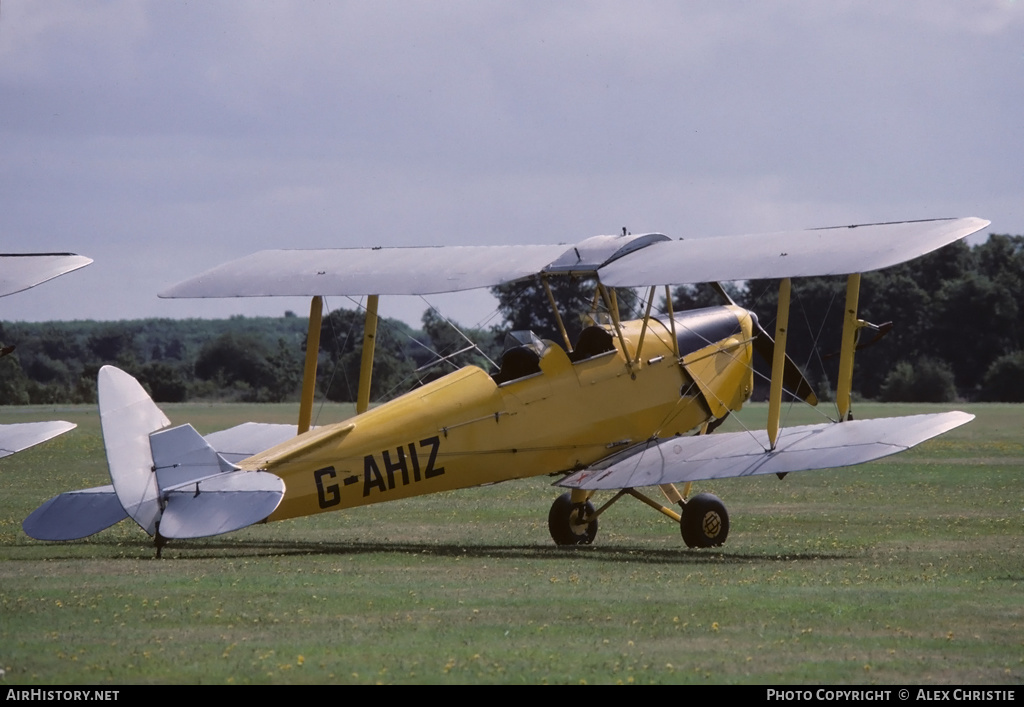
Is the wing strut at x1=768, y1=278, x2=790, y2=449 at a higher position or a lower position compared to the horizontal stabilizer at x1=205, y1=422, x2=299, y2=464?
higher

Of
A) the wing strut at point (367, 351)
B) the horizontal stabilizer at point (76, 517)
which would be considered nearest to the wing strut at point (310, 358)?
the wing strut at point (367, 351)

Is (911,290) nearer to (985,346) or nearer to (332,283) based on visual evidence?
(985,346)

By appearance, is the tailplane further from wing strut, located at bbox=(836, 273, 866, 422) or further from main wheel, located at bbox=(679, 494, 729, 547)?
wing strut, located at bbox=(836, 273, 866, 422)

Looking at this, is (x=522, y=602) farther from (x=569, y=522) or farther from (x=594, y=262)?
(x=594, y=262)

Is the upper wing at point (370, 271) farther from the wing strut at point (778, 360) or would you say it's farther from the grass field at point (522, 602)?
the grass field at point (522, 602)

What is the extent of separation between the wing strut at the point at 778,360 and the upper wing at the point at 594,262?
0.98 feet

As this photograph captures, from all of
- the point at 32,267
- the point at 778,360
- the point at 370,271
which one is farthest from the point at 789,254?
the point at 32,267

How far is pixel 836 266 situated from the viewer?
1313 centimetres

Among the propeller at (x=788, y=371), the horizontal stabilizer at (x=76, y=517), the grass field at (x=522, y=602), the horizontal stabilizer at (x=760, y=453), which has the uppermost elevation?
the propeller at (x=788, y=371)

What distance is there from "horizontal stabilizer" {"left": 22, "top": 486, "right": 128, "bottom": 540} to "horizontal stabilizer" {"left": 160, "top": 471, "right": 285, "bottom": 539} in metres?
0.62

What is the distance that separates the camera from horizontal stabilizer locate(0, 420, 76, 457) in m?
13.9

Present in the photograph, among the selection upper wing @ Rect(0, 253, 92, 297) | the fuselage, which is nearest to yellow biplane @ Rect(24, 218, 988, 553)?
the fuselage

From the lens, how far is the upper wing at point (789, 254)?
520 inches

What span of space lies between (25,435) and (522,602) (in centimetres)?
554
